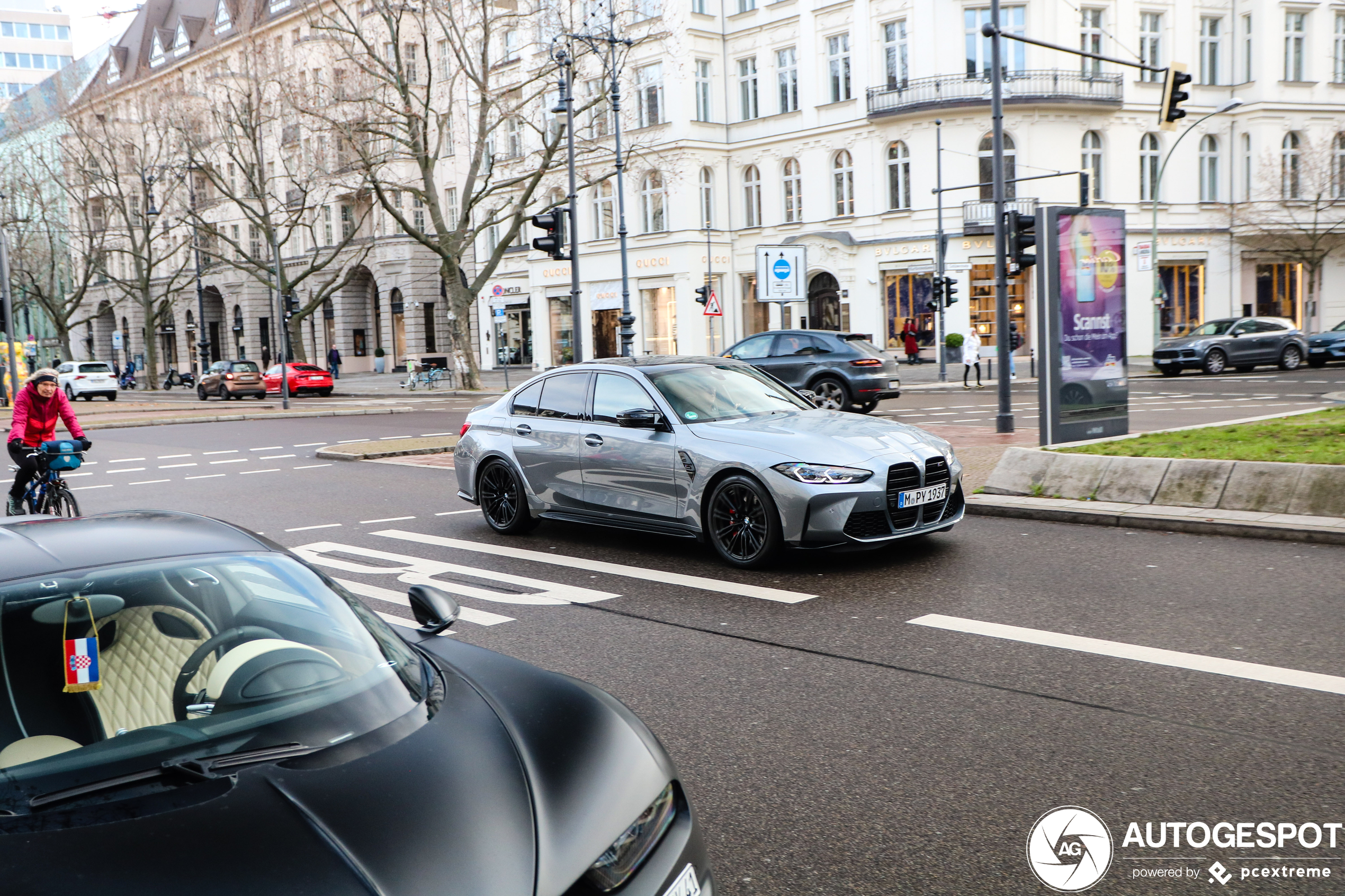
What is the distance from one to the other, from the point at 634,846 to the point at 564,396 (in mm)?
7487

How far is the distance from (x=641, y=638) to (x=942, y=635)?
160 centimetres

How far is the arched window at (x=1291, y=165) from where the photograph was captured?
43.2 meters

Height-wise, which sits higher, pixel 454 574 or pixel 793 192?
pixel 793 192

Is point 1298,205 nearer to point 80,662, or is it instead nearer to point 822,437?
point 822,437

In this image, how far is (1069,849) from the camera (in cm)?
364

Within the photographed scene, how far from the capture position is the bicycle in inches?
418

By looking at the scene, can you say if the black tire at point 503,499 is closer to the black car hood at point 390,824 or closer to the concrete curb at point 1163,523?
the concrete curb at point 1163,523

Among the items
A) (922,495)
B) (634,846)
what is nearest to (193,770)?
(634,846)

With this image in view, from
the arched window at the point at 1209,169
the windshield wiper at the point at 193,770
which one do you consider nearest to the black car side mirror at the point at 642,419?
the windshield wiper at the point at 193,770

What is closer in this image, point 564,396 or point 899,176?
point 564,396

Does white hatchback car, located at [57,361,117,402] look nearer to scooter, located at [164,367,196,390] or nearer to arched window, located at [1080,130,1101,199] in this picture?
scooter, located at [164,367,196,390]

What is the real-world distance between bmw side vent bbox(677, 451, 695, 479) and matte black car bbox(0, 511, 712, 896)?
5.01m

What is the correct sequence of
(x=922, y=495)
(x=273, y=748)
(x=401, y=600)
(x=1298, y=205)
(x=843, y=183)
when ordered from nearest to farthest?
(x=273, y=748) < (x=401, y=600) < (x=922, y=495) < (x=1298, y=205) < (x=843, y=183)

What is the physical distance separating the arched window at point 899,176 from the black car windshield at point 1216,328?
1204 centimetres
